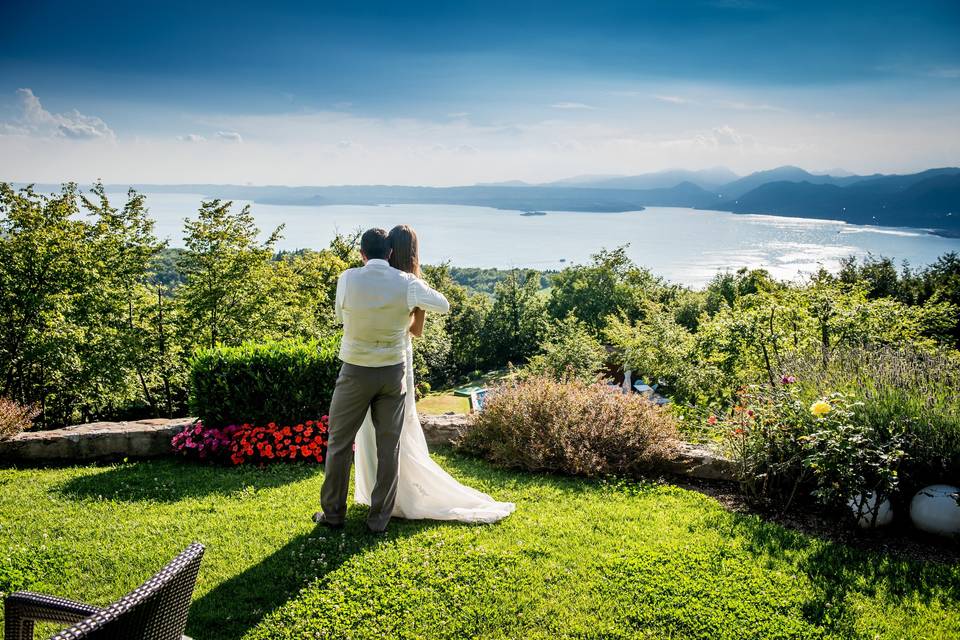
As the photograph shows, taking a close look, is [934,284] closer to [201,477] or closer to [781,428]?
[781,428]

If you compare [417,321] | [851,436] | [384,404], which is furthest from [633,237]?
[384,404]

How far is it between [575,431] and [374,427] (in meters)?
2.80

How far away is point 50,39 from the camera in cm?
1686

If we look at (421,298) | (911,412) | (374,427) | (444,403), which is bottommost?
(444,403)

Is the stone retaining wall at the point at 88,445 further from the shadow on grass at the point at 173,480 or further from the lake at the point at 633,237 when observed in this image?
the lake at the point at 633,237

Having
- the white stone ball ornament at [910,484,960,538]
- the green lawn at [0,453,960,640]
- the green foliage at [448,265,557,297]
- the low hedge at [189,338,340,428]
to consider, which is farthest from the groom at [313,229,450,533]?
the green foliage at [448,265,557,297]

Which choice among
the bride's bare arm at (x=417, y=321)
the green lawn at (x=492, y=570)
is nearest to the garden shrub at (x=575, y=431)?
the green lawn at (x=492, y=570)

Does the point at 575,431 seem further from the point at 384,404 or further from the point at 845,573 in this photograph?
the point at 845,573

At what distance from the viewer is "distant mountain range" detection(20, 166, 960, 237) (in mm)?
72625

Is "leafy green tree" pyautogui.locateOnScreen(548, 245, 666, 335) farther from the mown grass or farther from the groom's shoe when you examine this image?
the groom's shoe

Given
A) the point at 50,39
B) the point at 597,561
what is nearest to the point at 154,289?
the point at 50,39

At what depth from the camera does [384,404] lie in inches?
175

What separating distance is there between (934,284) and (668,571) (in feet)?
96.5

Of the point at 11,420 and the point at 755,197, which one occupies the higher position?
the point at 755,197
